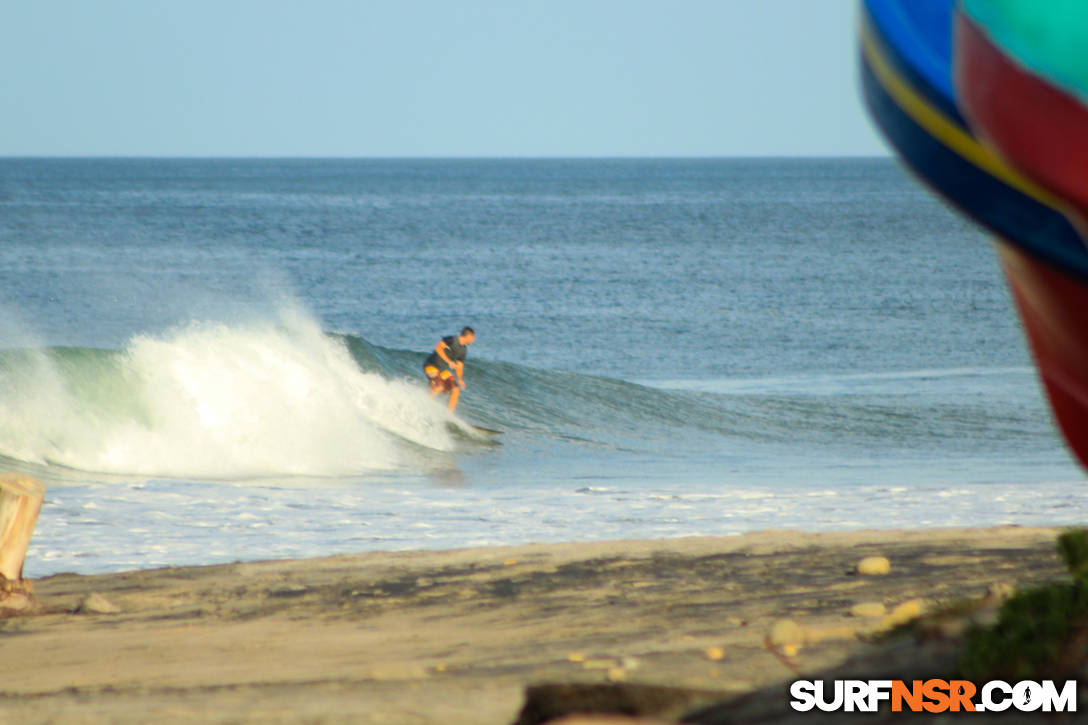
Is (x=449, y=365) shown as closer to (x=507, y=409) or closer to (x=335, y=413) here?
(x=335, y=413)

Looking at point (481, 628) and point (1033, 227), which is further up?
point (1033, 227)

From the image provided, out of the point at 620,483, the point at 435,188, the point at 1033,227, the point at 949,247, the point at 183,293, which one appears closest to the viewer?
the point at 1033,227

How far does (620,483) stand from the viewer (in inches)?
527

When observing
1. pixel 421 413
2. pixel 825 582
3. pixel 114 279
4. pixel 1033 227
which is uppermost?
pixel 1033 227

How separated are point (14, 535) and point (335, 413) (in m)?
10.1

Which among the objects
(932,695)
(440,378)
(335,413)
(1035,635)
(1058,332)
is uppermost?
(1058,332)

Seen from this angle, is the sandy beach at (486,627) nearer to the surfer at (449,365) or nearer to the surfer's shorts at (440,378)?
the surfer at (449,365)

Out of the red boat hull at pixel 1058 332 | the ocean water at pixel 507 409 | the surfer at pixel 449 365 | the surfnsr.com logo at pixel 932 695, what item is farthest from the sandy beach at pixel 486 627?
the surfer at pixel 449 365

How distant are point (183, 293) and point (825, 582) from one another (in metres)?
37.3

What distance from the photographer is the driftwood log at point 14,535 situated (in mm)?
6887

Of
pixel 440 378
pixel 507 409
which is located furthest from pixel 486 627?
pixel 507 409

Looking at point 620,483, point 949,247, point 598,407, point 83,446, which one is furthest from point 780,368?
point 949,247

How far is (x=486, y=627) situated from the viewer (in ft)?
20.1

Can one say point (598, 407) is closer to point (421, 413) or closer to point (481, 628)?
point (421, 413)
